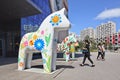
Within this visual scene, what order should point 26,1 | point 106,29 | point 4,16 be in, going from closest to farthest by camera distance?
point 26,1, point 4,16, point 106,29

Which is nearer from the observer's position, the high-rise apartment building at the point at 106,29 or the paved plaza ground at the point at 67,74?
the paved plaza ground at the point at 67,74

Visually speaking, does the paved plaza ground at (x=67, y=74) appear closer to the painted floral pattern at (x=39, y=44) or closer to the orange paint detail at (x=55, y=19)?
the painted floral pattern at (x=39, y=44)

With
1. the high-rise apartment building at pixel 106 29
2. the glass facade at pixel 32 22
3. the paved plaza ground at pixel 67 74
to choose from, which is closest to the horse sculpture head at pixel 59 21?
the paved plaza ground at pixel 67 74

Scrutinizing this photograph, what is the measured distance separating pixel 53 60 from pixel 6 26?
1801cm

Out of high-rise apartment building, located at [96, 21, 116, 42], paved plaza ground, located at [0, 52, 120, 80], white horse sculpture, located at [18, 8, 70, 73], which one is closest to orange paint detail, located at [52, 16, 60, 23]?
white horse sculpture, located at [18, 8, 70, 73]

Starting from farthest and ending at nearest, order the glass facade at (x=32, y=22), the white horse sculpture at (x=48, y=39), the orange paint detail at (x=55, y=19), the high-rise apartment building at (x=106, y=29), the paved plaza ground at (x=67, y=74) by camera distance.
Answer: the high-rise apartment building at (x=106, y=29) → the glass facade at (x=32, y=22) → the orange paint detail at (x=55, y=19) → the white horse sculpture at (x=48, y=39) → the paved plaza ground at (x=67, y=74)

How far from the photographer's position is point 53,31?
11250mm

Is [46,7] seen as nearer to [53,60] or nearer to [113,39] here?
[53,60]

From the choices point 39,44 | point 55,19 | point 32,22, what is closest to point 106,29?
point 32,22

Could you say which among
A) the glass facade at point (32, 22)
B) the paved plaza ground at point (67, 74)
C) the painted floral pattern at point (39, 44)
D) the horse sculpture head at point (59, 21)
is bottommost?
the paved plaza ground at point (67, 74)

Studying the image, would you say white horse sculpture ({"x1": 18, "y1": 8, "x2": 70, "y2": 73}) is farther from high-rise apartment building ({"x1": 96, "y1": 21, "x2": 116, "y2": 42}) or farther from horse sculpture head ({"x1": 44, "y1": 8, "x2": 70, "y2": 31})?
high-rise apartment building ({"x1": 96, "y1": 21, "x2": 116, "y2": 42})

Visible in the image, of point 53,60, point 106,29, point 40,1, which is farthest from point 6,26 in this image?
point 106,29

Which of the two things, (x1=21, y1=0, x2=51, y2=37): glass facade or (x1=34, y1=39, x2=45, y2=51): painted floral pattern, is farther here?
(x1=21, y1=0, x2=51, y2=37): glass facade

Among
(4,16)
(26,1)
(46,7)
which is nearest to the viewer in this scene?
(26,1)
